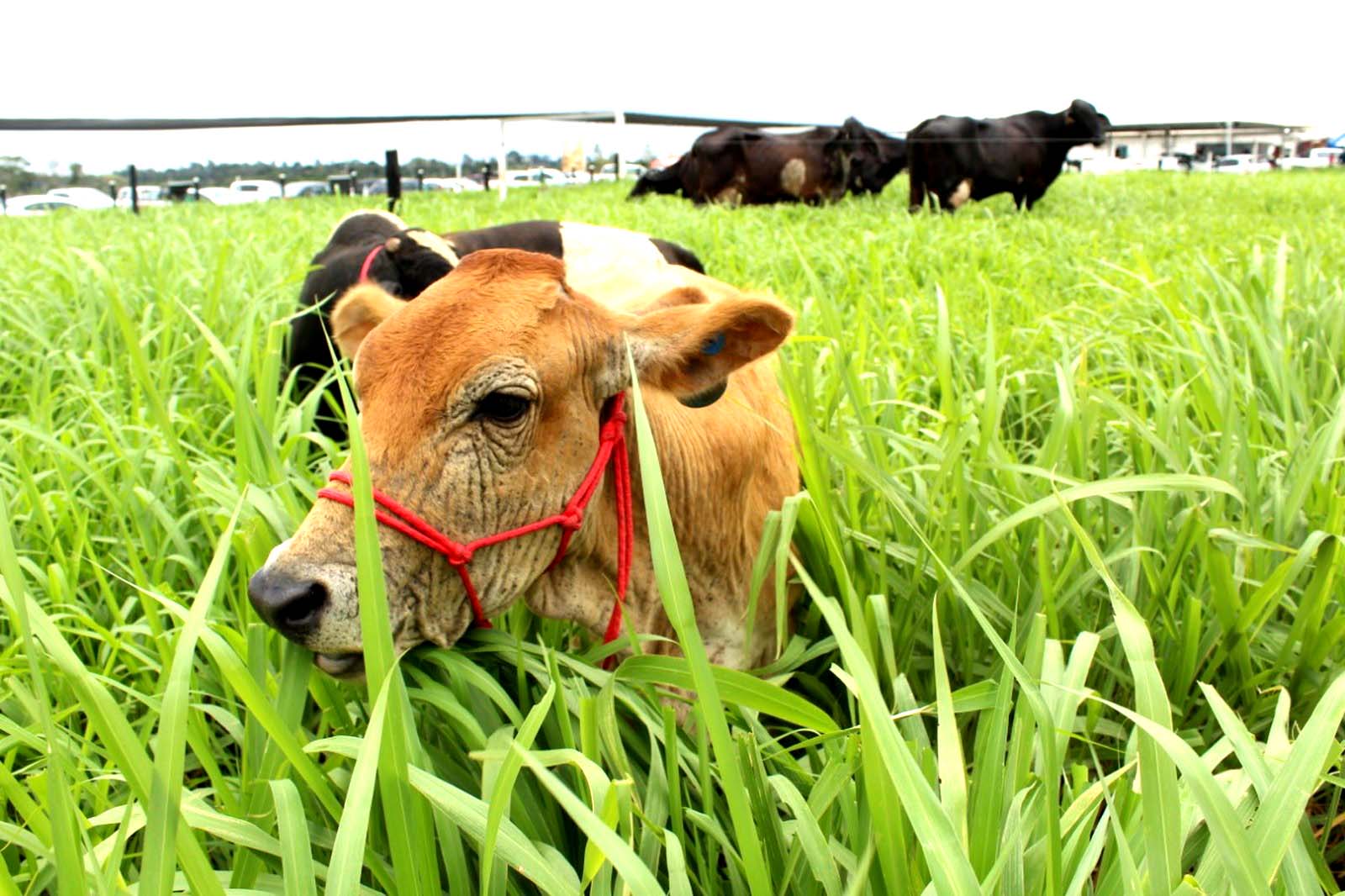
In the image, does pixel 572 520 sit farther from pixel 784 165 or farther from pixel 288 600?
pixel 784 165

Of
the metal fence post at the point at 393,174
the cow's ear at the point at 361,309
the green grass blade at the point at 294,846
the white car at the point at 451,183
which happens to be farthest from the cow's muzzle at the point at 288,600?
the white car at the point at 451,183

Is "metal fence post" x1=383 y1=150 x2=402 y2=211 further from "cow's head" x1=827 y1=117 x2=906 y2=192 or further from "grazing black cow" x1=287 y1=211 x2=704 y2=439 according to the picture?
"cow's head" x1=827 y1=117 x2=906 y2=192

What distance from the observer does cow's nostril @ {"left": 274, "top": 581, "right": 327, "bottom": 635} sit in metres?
1.44

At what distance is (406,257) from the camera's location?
3330mm

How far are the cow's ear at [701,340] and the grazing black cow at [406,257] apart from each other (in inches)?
53.5

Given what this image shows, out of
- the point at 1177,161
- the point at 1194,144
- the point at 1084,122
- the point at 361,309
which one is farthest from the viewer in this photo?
the point at 1194,144

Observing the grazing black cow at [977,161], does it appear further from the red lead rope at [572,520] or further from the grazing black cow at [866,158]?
the red lead rope at [572,520]

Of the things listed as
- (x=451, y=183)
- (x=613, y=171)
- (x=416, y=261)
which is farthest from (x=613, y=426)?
(x=613, y=171)

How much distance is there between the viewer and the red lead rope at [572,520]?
63.1 inches

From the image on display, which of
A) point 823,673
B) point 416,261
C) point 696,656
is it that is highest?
point 416,261

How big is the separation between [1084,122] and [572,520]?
1429 centimetres

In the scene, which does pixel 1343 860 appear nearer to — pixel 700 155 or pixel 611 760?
pixel 611 760

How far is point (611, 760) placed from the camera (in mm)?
1533

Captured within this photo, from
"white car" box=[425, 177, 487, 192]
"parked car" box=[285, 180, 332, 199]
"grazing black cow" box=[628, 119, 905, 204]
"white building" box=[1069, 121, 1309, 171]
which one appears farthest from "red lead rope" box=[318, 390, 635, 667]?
"white building" box=[1069, 121, 1309, 171]
